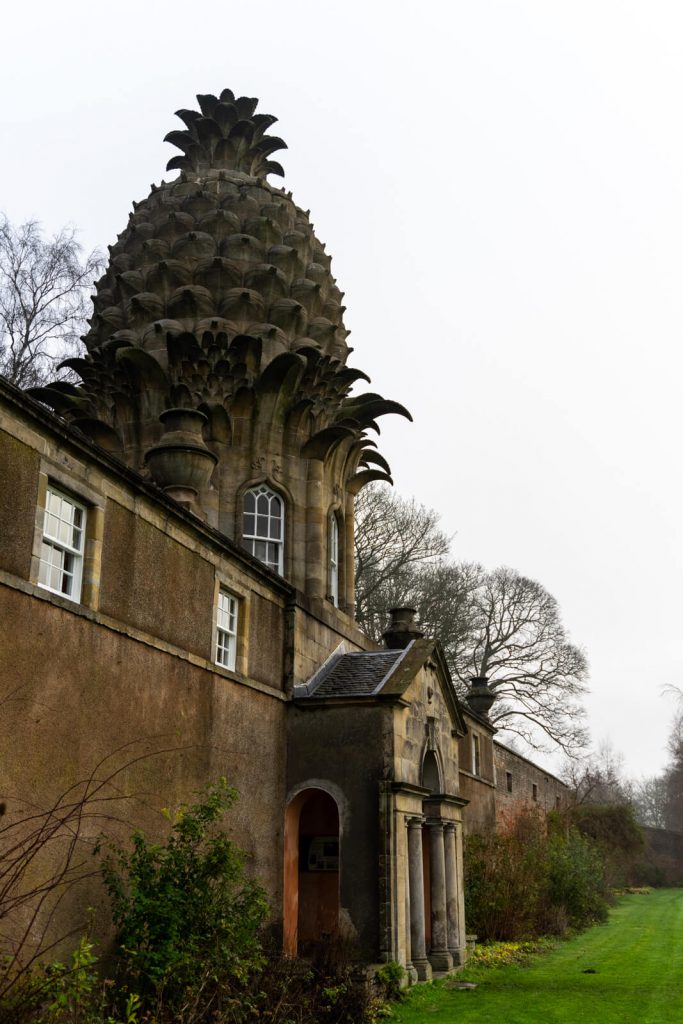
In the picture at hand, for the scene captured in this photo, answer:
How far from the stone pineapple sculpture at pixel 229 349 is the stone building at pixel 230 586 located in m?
0.05

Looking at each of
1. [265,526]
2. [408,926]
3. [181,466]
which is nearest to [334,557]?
[265,526]

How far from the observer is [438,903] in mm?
18047

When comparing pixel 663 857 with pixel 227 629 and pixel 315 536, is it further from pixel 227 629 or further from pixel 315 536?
pixel 227 629

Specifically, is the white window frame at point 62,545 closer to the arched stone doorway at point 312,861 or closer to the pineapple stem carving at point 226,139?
the arched stone doorway at point 312,861

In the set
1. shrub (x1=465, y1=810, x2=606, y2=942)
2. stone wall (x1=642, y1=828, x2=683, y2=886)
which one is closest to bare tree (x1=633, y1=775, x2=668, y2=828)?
stone wall (x1=642, y1=828, x2=683, y2=886)

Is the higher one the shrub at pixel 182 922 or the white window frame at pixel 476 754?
the white window frame at pixel 476 754

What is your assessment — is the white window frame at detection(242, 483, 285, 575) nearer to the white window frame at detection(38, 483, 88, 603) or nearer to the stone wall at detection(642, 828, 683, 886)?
the white window frame at detection(38, 483, 88, 603)

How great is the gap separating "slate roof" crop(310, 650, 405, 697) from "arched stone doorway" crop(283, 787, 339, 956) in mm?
1748

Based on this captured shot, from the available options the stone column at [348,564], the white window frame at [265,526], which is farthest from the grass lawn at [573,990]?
the white window frame at [265,526]

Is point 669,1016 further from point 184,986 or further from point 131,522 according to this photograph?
point 131,522

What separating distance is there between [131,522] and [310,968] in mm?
6391

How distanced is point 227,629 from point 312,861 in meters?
5.56

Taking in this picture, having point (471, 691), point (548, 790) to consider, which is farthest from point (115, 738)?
point (548, 790)

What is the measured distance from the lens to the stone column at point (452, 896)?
1795 cm
